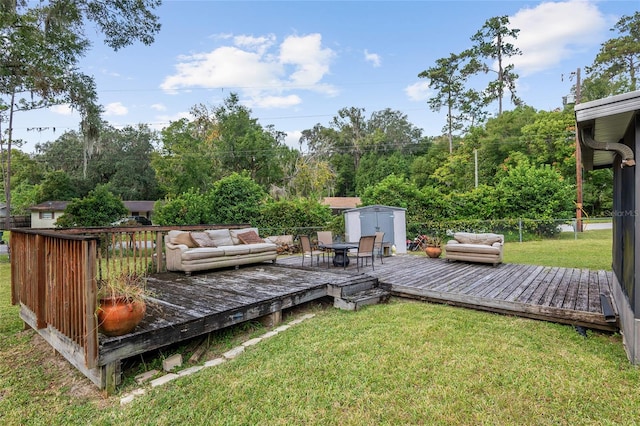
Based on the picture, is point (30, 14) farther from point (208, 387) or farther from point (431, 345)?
point (431, 345)

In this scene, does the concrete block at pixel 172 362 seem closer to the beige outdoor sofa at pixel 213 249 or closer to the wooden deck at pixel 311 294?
the wooden deck at pixel 311 294

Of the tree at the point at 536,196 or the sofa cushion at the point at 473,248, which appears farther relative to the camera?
the tree at the point at 536,196

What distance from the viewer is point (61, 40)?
786 cm

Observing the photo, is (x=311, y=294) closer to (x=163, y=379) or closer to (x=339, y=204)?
(x=163, y=379)

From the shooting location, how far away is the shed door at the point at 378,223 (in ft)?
31.4

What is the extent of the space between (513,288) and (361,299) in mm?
2274

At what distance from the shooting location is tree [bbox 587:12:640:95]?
2125 centimetres

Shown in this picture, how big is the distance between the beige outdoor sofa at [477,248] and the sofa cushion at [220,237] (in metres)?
4.75

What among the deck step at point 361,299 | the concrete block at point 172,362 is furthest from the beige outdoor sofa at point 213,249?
the concrete block at point 172,362

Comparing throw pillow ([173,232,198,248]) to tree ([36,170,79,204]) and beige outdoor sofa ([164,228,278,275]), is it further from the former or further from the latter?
tree ([36,170,79,204])

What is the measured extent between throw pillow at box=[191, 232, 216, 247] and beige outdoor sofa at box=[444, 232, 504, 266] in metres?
5.03

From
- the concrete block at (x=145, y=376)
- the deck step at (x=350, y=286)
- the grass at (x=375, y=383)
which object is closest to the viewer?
the grass at (x=375, y=383)

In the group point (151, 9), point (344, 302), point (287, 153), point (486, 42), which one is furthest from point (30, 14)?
point (486, 42)

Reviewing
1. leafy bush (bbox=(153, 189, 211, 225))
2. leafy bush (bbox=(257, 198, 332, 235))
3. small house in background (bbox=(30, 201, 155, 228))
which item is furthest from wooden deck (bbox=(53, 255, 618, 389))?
small house in background (bbox=(30, 201, 155, 228))
